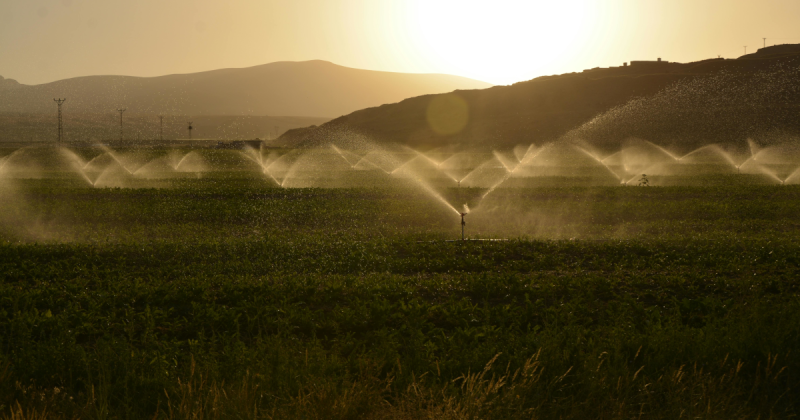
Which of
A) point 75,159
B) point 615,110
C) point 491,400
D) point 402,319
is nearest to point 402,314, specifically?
point 402,319

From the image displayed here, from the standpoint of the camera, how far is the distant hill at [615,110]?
83.6 m

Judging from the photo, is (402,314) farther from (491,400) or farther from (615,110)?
(615,110)

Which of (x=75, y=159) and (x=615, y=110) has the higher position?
(x=615, y=110)

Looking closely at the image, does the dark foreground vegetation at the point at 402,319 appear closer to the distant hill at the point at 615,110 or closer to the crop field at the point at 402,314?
the crop field at the point at 402,314

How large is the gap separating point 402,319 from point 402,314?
0.08 meters

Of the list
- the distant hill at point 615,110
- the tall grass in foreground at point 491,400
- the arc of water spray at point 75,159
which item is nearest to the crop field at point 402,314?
the tall grass in foreground at point 491,400

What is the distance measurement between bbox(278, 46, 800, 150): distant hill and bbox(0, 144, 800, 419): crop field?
67.1 m

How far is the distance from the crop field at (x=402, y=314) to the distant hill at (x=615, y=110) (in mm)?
67137

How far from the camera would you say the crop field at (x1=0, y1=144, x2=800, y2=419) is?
6.43 meters

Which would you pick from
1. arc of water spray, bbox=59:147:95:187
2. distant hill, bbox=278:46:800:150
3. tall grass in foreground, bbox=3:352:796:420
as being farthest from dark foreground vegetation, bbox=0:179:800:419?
distant hill, bbox=278:46:800:150

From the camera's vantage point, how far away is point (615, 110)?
317ft

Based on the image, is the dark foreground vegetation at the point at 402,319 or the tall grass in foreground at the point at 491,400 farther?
the dark foreground vegetation at the point at 402,319

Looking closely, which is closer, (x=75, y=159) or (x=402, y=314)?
(x=402, y=314)

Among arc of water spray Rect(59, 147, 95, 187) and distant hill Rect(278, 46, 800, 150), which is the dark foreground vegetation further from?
distant hill Rect(278, 46, 800, 150)
